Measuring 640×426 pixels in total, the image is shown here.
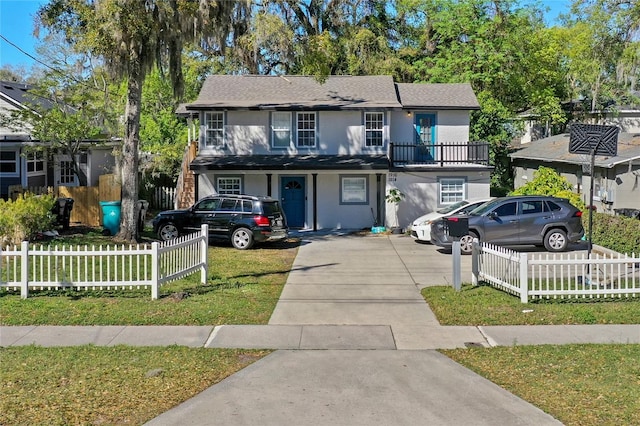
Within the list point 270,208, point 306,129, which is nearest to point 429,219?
point 270,208

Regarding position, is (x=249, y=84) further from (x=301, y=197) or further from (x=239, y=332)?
(x=239, y=332)

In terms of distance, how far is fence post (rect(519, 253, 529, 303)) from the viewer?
11.0 m

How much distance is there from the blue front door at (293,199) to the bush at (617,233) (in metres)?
11.2

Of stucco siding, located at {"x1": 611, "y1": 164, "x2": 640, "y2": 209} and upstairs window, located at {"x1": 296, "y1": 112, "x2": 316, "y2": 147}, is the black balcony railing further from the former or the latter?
stucco siding, located at {"x1": 611, "y1": 164, "x2": 640, "y2": 209}

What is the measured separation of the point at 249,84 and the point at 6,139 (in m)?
10.0

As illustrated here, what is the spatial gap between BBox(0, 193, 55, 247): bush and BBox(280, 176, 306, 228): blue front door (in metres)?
10.7

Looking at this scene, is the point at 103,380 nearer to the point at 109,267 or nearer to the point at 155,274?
the point at 155,274

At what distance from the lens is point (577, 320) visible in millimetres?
10172

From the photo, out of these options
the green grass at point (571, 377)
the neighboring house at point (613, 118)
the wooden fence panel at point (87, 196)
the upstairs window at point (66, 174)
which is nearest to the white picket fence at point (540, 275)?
the green grass at point (571, 377)

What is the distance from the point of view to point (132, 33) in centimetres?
1719

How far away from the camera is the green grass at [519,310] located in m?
10.2

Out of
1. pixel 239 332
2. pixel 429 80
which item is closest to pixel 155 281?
pixel 239 332

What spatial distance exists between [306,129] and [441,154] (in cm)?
553

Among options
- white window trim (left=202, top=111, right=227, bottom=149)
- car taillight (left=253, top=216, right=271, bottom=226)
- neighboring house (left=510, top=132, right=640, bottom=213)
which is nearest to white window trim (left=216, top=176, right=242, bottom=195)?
white window trim (left=202, top=111, right=227, bottom=149)
